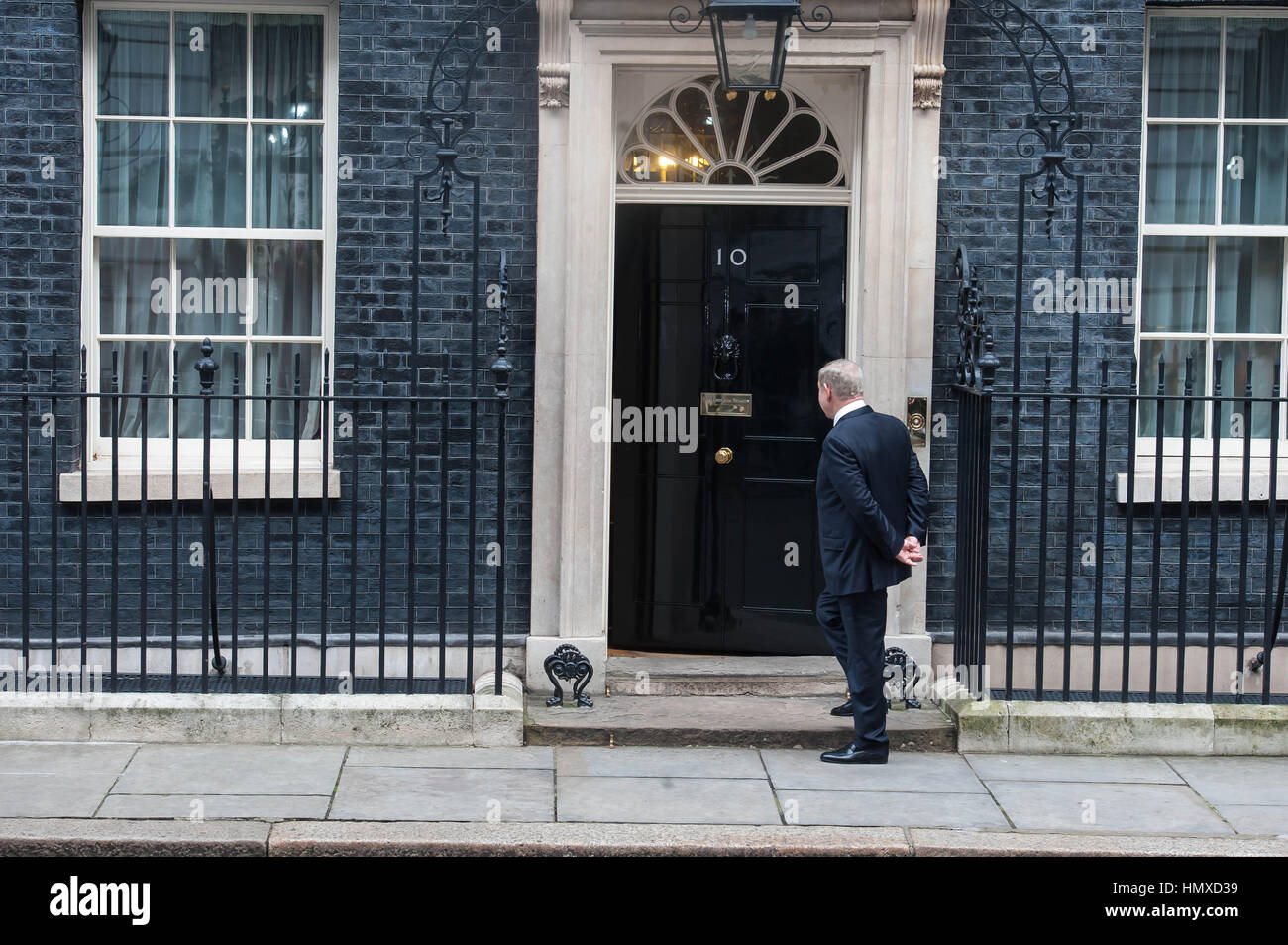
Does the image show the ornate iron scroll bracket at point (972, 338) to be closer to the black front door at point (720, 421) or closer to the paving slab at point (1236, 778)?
the black front door at point (720, 421)

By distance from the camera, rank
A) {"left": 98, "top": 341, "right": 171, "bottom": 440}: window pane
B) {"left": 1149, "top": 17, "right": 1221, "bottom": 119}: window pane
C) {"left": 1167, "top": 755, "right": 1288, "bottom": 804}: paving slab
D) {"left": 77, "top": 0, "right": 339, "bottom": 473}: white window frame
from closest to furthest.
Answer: {"left": 1167, "top": 755, "right": 1288, "bottom": 804}: paving slab
{"left": 77, "top": 0, "right": 339, "bottom": 473}: white window frame
{"left": 98, "top": 341, "right": 171, "bottom": 440}: window pane
{"left": 1149, "top": 17, "right": 1221, "bottom": 119}: window pane

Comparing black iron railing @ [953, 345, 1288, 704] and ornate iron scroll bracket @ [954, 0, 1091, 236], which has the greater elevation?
ornate iron scroll bracket @ [954, 0, 1091, 236]

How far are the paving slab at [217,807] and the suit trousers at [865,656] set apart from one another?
90.7 inches

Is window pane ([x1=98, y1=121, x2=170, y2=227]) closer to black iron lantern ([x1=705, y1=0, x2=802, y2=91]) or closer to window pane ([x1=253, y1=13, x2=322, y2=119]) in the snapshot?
window pane ([x1=253, y1=13, x2=322, y2=119])

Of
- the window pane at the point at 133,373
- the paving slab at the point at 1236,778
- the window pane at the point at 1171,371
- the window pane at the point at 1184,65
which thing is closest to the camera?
the paving slab at the point at 1236,778

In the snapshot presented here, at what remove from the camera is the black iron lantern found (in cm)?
682

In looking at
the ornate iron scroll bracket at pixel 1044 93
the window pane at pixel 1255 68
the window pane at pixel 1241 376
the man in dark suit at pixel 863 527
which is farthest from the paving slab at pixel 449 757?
the window pane at pixel 1255 68

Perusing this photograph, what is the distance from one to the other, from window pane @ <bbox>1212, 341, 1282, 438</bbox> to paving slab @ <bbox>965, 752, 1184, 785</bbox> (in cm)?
226

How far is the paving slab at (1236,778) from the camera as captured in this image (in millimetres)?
6469

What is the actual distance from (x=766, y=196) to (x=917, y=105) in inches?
35.2

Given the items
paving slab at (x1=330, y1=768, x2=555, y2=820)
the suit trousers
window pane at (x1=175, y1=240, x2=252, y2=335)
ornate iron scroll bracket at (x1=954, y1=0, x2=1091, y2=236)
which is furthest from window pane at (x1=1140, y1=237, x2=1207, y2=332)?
window pane at (x1=175, y1=240, x2=252, y2=335)

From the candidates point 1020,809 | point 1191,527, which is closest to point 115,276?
point 1020,809

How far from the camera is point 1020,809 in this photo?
6246 millimetres

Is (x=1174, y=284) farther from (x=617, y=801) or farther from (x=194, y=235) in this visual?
(x=194, y=235)
